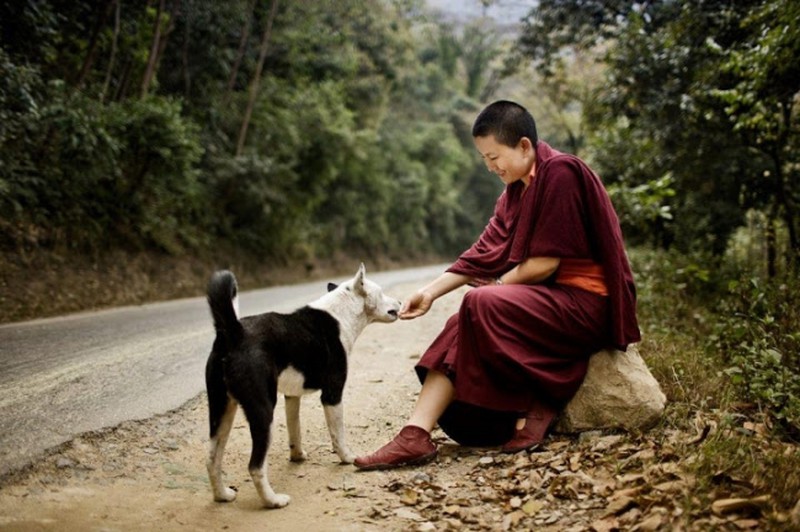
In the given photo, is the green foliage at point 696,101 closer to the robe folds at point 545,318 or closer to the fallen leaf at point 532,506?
the robe folds at point 545,318

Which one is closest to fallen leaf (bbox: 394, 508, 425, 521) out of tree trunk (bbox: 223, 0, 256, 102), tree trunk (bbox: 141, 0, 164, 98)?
tree trunk (bbox: 141, 0, 164, 98)

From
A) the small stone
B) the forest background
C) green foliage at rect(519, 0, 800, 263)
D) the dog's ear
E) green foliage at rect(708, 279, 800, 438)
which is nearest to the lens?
the small stone

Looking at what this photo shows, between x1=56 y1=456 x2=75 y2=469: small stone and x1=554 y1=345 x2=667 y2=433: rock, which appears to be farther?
x1=554 y1=345 x2=667 y2=433: rock

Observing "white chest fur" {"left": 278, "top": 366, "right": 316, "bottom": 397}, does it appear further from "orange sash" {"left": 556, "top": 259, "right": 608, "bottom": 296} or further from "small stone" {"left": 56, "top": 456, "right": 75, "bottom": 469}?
"orange sash" {"left": 556, "top": 259, "right": 608, "bottom": 296}

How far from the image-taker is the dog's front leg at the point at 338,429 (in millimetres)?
3426

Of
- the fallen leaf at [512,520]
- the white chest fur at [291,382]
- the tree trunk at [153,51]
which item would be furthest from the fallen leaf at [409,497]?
the tree trunk at [153,51]

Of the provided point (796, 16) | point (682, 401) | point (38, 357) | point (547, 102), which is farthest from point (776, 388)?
point (547, 102)

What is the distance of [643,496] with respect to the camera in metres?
2.60

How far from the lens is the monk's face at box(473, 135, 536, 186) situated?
3.60m

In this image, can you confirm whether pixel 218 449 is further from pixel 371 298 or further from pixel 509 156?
pixel 509 156

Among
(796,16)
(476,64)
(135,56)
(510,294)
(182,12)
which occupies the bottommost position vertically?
(510,294)

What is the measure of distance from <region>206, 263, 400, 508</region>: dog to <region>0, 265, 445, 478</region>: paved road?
123 cm

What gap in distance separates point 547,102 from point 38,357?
88.5 ft

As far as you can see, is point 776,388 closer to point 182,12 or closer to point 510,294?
point 510,294
